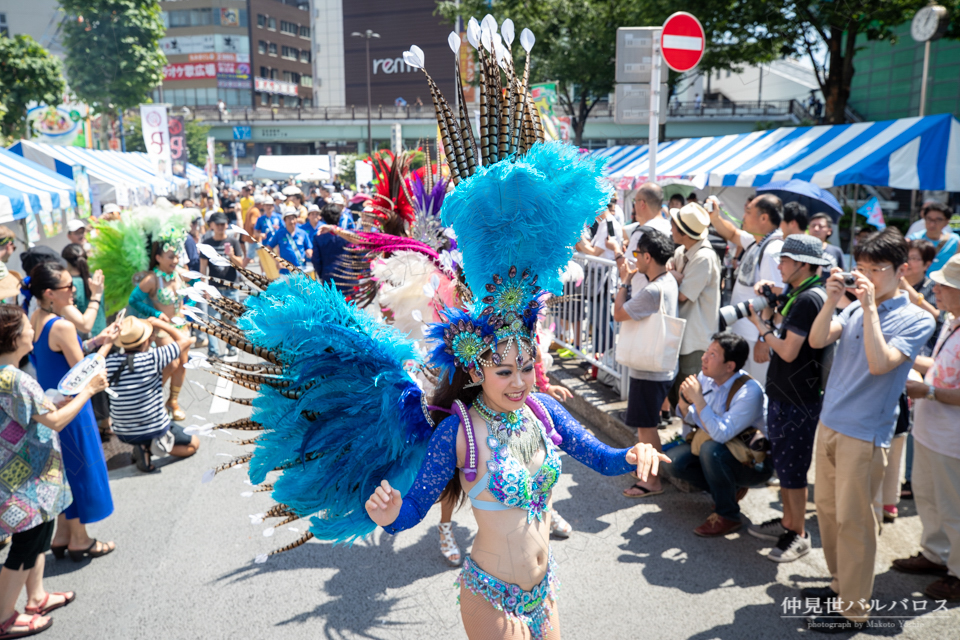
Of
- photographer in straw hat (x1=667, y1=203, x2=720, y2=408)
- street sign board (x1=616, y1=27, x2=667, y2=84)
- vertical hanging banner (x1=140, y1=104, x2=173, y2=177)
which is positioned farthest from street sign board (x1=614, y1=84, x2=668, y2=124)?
vertical hanging banner (x1=140, y1=104, x2=173, y2=177)

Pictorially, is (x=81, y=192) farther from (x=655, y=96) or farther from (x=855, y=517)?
(x=855, y=517)

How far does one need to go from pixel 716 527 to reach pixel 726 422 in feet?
2.25

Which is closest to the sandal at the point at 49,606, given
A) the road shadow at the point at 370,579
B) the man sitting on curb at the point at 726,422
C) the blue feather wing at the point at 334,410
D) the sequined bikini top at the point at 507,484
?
the road shadow at the point at 370,579

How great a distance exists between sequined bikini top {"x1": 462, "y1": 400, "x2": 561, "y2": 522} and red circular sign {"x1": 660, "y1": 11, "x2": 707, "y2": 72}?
488cm

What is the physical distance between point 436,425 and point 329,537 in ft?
1.79

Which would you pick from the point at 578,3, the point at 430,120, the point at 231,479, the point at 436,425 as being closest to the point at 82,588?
the point at 231,479

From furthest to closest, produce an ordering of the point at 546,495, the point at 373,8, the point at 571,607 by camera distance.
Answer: the point at 373,8 < the point at 571,607 < the point at 546,495

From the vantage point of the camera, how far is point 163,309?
576 centimetres

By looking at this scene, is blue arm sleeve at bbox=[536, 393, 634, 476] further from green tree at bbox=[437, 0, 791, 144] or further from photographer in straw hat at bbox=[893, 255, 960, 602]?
green tree at bbox=[437, 0, 791, 144]

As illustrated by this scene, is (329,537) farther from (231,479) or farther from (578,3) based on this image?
(578,3)

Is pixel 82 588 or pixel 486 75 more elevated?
pixel 486 75

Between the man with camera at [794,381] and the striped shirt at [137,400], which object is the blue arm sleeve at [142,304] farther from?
the man with camera at [794,381]

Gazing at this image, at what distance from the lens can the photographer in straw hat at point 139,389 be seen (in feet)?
16.6

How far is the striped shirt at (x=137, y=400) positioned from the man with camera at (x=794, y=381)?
4428 mm
